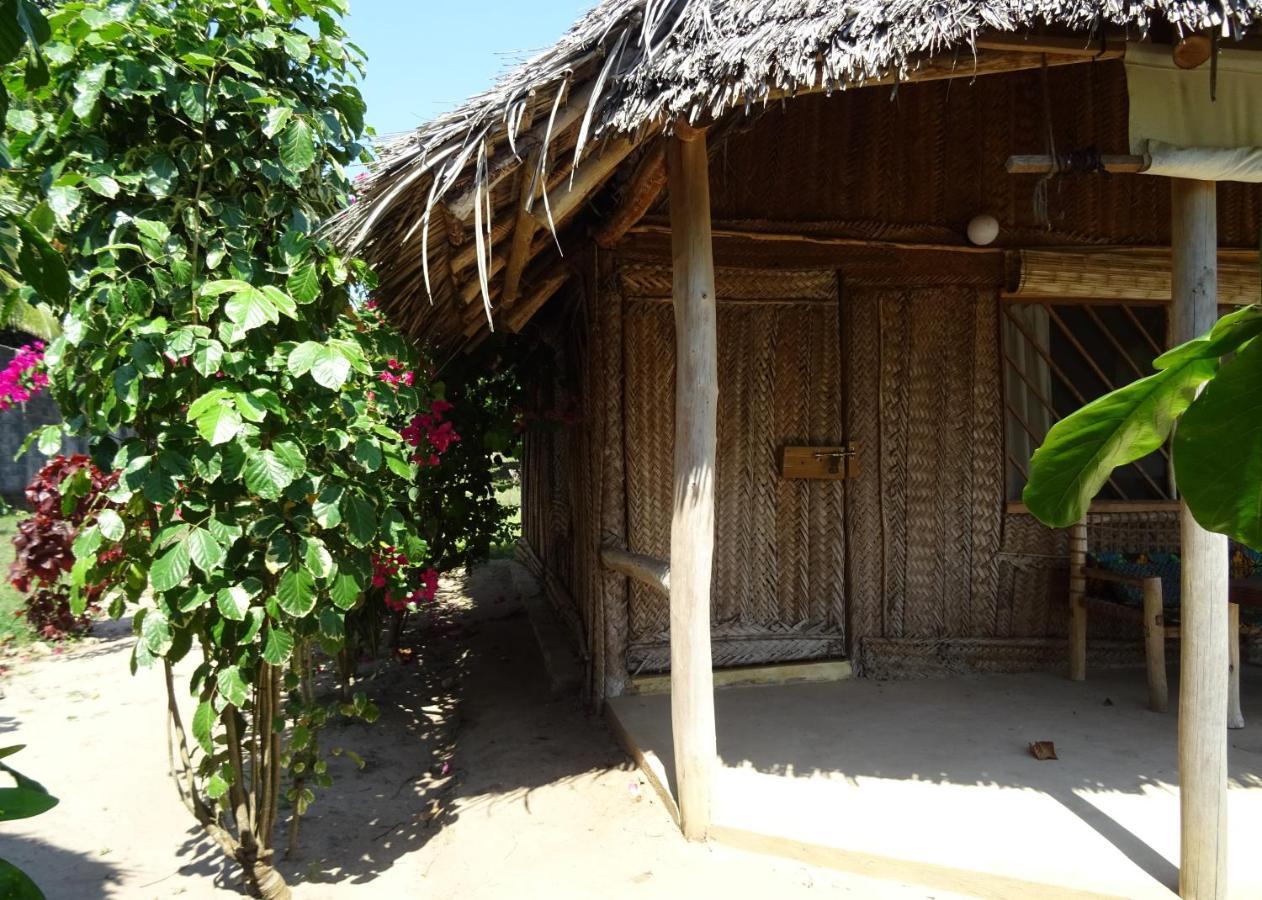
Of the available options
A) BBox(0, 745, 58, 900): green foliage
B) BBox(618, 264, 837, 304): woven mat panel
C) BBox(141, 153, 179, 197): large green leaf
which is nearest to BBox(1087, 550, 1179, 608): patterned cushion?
BBox(618, 264, 837, 304): woven mat panel

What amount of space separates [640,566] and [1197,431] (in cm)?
284

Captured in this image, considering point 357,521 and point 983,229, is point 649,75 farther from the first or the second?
point 983,229

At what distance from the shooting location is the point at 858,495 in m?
4.13

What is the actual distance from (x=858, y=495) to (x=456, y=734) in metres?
2.32

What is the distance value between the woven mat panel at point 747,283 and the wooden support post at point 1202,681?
1.85 m

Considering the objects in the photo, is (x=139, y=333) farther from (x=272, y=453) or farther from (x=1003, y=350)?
(x=1003, y=350)

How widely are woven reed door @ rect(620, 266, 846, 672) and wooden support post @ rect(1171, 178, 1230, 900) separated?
1871 millimetres

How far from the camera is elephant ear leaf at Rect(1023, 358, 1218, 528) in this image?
0.51 metres

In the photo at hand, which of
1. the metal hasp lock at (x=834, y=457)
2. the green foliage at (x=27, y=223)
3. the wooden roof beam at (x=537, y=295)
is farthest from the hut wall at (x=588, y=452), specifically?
the green foliage at (x=27, y=223)

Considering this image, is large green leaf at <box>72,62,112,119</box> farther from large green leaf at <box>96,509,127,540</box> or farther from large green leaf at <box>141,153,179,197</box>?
large green leaf at <box>96,509,127,540</box>

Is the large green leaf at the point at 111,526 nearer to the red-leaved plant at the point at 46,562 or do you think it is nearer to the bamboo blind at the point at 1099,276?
the red-leaved plant at the point at 46,562

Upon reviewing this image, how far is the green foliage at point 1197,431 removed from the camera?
0.46 m

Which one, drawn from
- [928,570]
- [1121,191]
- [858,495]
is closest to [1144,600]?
[928,570]

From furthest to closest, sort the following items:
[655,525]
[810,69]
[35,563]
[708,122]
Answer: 1. [35,563]
2. [655,525]
3. [708,122]
4. [810,69]
